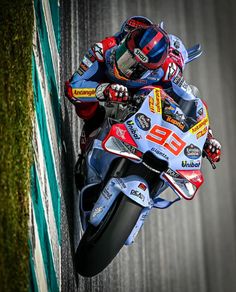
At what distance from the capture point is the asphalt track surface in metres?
4.49

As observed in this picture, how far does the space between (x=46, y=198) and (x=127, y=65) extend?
645 mm

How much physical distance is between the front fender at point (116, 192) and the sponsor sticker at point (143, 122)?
19 centimetres

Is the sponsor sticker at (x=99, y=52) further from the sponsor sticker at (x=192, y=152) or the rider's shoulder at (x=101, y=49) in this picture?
the sponsor sticker at (x=192, y=152)

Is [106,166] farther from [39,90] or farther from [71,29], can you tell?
[71,29]

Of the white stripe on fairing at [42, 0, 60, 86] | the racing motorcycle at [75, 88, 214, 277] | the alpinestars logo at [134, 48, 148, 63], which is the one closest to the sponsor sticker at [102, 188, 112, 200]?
the racing motorcycle at [75, 88, 214, 277]

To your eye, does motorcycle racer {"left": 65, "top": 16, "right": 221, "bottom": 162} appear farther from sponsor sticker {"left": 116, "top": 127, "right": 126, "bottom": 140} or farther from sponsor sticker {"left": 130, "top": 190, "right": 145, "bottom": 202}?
sponsor sticker {"left": 130, "top": 190, "right": 145, "bottom": 202}

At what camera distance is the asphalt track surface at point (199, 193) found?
4.49m

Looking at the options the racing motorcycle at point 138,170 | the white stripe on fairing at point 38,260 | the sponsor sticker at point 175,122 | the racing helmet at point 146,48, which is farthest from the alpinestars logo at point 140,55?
the white stripe on fairing at point 38,260

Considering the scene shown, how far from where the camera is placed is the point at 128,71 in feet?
8.78

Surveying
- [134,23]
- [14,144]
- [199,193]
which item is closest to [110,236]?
[14,144]

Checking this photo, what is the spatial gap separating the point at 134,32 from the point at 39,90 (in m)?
0.45

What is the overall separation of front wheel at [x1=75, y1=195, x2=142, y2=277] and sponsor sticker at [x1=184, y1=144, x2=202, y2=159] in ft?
0.98

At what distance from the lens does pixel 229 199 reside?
5531mm

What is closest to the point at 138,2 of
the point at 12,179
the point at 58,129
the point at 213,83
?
the point at 213,83
